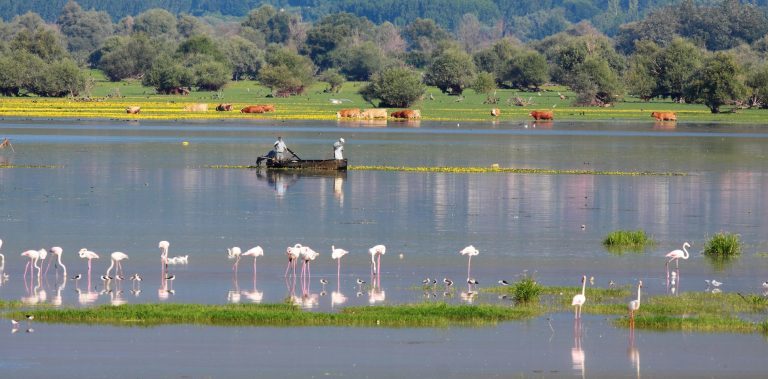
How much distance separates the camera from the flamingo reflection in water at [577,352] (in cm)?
1903

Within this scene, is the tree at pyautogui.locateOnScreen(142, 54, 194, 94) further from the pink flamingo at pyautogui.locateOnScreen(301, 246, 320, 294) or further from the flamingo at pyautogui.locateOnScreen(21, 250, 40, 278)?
the pink flamingo at pyautogui.locateOnScreen(301, 246, 320, 294)

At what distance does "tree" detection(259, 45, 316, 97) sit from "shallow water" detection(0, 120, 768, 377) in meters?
63.2

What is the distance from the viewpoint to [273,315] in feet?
71.2

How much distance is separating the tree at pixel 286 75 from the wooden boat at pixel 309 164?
81342mm

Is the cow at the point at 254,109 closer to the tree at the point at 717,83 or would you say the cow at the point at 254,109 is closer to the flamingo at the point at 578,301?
the tree at the point at 717,83

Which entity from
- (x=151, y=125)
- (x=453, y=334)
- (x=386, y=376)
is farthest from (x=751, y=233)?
(x=151, y=125)

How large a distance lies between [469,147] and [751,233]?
35673mm

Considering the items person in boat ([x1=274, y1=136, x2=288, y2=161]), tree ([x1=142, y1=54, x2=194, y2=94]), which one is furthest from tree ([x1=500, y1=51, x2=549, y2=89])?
person in boat ([x1=274, y1=136, x2=288, y2=161])

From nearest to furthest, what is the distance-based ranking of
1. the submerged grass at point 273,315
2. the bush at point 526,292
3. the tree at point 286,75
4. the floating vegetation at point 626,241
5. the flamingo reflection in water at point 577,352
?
the flamingo reflection in water at point 577,352 → the submerged grass at point 273,315 → the bush at point 526,292 → the floating vegetation at point 626,241 → the tree at point 286,75

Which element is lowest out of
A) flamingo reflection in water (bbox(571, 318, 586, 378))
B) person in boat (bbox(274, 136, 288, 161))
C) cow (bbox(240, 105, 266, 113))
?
flamingo reflection in water (bbox(571, 318, 586, 378))

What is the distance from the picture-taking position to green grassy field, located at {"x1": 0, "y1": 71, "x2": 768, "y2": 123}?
104 m

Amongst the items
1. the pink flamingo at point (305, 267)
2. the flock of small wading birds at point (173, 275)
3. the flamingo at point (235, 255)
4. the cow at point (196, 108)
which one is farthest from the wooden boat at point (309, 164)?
the cow at point (196, 108)

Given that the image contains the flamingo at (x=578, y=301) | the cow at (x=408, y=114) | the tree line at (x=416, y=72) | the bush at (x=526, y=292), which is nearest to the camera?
the flamingo at (x=578, y=301)

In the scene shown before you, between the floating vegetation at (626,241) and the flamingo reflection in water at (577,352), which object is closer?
the flamingo reflection in water at (577,352)
